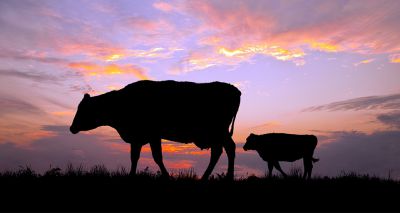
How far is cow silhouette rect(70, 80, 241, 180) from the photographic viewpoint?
12.7 meters

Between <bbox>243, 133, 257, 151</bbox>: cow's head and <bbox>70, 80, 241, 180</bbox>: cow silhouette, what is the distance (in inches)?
400

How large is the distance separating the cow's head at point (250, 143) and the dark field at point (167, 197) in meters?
13.1

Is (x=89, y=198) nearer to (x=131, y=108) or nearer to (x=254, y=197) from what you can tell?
(x=254, y=197)

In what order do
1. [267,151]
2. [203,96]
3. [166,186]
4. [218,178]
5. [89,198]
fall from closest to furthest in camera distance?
[89,198] → [166,186] → [218,178] → [203,96] → [267,151]

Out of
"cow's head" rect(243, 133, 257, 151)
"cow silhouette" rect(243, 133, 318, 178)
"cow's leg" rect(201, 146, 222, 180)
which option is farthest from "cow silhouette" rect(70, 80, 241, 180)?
"cow's head" rect(243, 133, 257, 151)

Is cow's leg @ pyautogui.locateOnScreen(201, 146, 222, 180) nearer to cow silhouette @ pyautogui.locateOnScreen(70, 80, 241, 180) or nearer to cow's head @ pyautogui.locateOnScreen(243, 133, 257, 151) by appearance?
cow silhouette @ pyautogui.locateOnScreen(70, 80, 241, 180)

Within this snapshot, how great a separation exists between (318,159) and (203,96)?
1221 cm

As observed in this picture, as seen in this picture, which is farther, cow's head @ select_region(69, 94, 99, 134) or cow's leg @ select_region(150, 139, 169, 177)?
cow's head @ select_region(69, 94, 99, 134)

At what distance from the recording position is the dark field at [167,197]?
23.4 ft

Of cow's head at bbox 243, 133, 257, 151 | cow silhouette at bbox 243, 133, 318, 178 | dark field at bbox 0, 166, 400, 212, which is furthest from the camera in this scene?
cow's head at bbox 243, 133, 257, 151

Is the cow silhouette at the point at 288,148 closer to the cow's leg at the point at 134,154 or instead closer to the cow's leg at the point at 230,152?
the cow's leg at the point at 230,152

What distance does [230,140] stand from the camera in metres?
13.0

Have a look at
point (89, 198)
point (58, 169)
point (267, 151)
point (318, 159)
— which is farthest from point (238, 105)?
point (318, 159)

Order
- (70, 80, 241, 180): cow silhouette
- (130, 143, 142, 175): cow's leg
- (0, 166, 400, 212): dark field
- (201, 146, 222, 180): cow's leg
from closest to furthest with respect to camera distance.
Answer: (0, 166, 400, 212): dark field → (130, 143, 142, 175): cow's leg → (201, 146, 222, 180): cow's leg → (70, 80, 241, 180): cow silhouette
